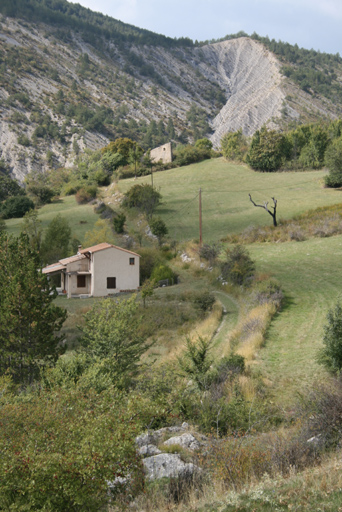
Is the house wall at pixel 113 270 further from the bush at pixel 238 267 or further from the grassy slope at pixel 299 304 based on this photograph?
the grassy slope at pixel 299 304

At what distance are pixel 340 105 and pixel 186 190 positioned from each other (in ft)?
482

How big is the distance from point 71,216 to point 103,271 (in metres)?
26.5

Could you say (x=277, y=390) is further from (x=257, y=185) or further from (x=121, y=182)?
(x=121, y=182)

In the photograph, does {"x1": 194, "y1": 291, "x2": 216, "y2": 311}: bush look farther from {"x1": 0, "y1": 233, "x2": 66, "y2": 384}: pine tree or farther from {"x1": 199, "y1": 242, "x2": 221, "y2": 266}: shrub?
{"x1": 0, "y1": 233, "x2": 66, "y2": 384}: pine tree

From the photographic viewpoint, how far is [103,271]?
41.3 meters

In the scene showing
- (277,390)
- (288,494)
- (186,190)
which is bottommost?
(277,390)

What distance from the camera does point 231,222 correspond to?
5456 centimetres

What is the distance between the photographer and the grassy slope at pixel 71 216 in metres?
59.2

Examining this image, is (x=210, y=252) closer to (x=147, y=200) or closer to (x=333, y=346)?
(x=147, y=200)

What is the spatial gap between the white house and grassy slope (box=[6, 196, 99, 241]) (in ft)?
44.6

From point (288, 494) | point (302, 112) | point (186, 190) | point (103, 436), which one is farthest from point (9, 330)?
point (302, 112)

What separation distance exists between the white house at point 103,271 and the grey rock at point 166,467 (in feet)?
108

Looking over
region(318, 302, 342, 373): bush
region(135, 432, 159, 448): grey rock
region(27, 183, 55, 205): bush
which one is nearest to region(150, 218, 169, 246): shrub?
region(27, 183, 55, 205): bush

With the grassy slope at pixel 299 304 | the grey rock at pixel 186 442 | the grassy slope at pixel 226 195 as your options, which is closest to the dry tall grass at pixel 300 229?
the grassy slope at pixel 299 304
